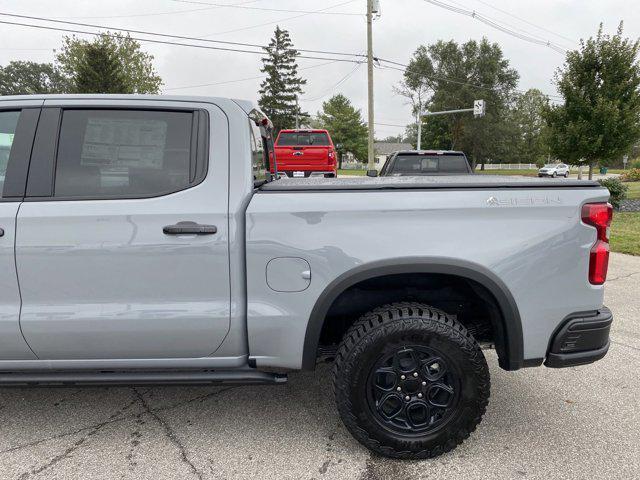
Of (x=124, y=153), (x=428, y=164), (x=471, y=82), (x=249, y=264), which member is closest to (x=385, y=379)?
(x=249, y=264)

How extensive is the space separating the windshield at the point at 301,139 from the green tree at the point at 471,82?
135 feet

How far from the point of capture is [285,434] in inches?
104

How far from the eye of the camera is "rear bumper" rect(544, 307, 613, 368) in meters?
2.33

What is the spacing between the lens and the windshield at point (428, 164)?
775 centimetres

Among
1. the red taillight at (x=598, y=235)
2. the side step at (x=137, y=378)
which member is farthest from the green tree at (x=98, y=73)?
the red taillight at (x=598, y=235)

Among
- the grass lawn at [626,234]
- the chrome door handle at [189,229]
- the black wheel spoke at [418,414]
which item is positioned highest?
the chrome door handle at [189,229]

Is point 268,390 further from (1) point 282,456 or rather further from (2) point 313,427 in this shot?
(1) point 282,456

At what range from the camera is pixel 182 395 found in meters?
3.11

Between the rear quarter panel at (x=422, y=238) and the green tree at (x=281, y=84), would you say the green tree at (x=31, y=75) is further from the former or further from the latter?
the rear quarter panel at (x=422, y=238)

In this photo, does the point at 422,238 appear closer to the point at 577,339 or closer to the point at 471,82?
the point at 577,339

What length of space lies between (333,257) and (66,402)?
2195 mm

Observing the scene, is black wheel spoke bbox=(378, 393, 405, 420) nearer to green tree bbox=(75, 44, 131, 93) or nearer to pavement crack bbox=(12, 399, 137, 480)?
pavement crack bbox=(12, 399, 137, 480)

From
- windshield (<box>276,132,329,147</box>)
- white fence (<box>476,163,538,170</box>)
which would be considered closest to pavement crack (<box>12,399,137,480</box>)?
windshield (<box>276,132,329,147</box>)

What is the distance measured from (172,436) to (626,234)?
986cm
